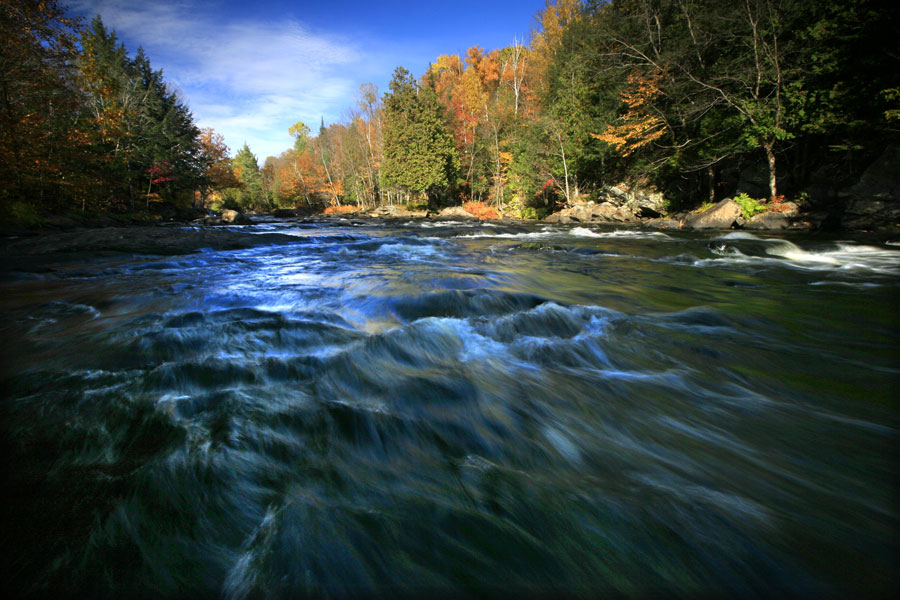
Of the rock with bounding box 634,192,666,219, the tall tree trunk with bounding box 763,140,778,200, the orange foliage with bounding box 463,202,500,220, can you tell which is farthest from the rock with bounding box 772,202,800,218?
the orange foliage with bounding box 463,202,500,220

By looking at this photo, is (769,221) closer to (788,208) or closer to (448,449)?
(788,208)

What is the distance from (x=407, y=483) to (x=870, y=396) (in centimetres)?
320

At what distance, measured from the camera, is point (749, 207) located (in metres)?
12.3

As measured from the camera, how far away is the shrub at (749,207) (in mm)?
12141

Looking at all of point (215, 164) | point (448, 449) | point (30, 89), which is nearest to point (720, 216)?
point (448, 449)

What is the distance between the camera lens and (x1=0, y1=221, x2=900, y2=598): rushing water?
48.9 inches

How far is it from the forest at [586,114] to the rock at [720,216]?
1.52 metres

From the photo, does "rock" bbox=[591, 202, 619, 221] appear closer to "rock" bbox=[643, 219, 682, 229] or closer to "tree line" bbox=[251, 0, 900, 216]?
"tree line" bbox=[251, 0, 900, 216]

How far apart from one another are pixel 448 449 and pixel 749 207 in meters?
15.5

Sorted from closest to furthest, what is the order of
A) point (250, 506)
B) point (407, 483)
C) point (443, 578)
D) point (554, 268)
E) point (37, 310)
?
point (443, 578) < point (250, 506) < point (407, 483) < point (37, 310) < point (554, 268)

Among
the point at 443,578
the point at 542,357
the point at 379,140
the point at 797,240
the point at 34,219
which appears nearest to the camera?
the point at 443,578

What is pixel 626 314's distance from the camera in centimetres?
417

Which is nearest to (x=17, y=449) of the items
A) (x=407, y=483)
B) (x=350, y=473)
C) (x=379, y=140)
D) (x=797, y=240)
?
(x=350, y=473)

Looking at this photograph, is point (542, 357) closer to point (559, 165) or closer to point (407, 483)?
point (407, 483)
